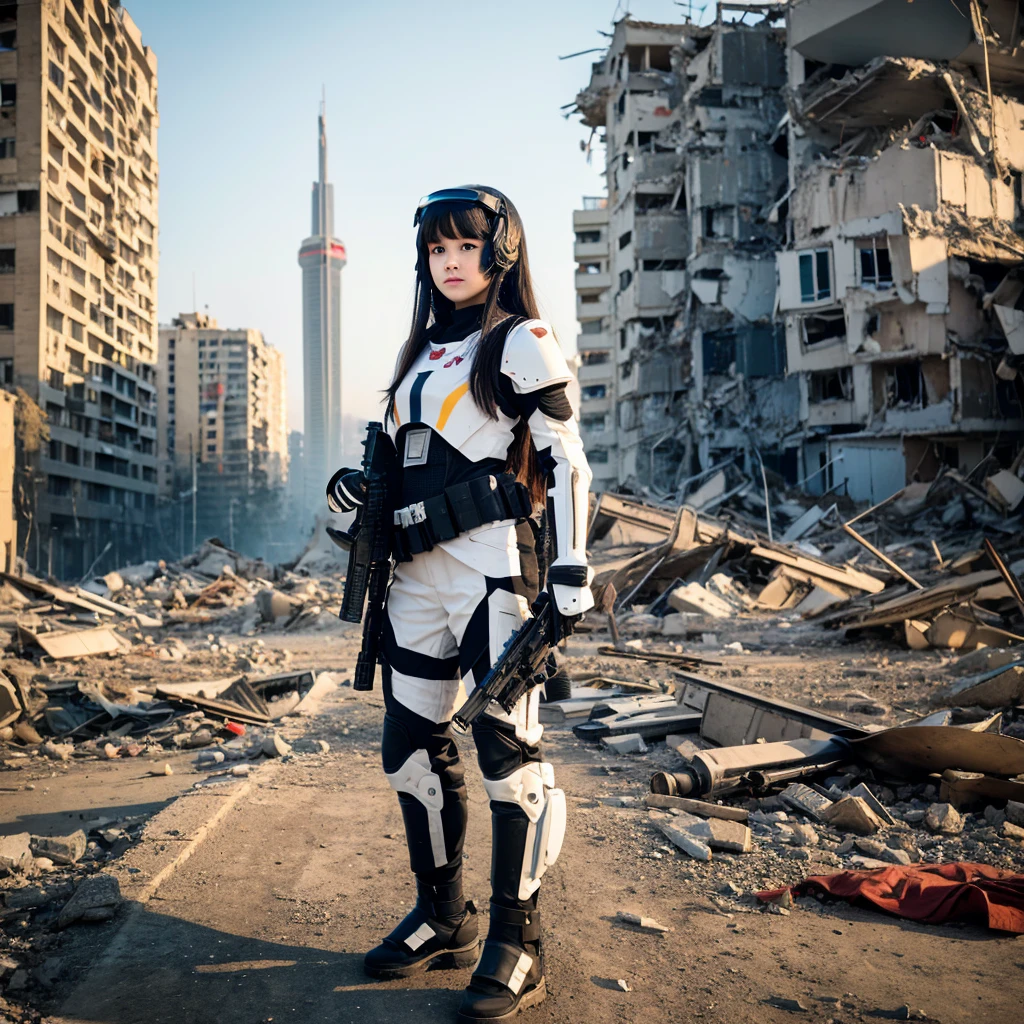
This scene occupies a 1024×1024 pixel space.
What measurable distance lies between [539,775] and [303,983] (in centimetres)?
Answer: 92

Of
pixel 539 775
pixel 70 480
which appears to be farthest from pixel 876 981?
pixel 70 480

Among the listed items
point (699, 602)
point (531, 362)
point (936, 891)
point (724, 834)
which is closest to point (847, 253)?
point (699, 602)

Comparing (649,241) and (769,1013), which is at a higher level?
(649,241)

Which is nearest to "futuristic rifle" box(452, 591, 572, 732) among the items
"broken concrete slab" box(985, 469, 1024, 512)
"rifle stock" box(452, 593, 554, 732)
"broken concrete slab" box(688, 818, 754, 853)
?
"rifle stock" box(452, 593, 554, 732)

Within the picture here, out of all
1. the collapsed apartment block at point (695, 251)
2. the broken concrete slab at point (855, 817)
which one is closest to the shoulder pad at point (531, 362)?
the broken concrete slab at point (855, 817)

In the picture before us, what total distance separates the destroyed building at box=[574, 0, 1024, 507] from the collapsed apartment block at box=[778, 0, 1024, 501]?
66 millimetres

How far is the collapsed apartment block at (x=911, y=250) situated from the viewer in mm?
28906

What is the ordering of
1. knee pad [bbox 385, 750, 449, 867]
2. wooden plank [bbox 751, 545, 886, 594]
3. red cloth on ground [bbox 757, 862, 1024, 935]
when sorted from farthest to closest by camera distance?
wooden plank [bbox 751, 545, 886, 594] < red cloth on ground [bbox 757, 862, 1024, 935] < knee pad [bbox 385, 750, 449, 867]

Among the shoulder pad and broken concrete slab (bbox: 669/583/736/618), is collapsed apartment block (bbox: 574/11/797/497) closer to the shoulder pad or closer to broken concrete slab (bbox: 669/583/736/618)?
broken concrete slab (bbox: 669/583/736/618)

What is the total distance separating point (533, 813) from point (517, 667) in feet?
1.52

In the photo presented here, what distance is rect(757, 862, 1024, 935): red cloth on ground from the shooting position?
3.07 meters

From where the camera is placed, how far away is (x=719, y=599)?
14461mm

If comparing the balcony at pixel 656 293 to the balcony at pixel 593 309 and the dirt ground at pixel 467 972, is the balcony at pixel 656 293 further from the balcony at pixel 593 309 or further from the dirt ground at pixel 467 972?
the dirt ground at pixel 467 972

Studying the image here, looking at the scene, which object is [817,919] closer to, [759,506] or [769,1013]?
[769,1013]
